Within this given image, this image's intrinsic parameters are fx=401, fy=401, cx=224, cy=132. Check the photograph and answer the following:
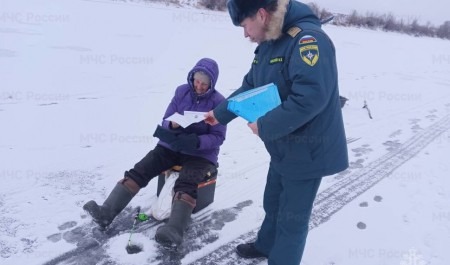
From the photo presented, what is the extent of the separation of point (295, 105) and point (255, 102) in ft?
1.08

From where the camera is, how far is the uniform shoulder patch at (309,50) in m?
1.84

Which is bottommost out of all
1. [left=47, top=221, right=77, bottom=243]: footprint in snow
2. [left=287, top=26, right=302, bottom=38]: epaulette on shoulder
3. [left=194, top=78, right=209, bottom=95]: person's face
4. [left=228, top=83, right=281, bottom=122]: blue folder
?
[left=47, top=221, right=77, bottom=243]: footprint in snow

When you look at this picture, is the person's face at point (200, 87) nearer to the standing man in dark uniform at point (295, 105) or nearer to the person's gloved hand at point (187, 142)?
the person's gloved hand at point (187, 142)

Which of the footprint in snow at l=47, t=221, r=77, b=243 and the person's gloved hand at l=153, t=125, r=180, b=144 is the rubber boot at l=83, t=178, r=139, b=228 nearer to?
the footprint in snow at l=47, t=221, r=77, b=243

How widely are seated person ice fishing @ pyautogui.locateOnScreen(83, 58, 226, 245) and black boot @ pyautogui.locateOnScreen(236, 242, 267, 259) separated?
0.43m

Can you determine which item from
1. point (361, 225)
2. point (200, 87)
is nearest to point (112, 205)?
point (200, 87)

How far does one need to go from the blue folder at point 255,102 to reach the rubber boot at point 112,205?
3.61ft

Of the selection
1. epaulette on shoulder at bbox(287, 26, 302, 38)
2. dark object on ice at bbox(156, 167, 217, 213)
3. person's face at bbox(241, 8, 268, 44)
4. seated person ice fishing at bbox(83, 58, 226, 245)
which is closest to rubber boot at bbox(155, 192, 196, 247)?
seated person ice fishing at bbox(83, 58, 226, 245)

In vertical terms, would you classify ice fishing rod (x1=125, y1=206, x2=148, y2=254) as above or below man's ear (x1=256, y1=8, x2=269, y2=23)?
below

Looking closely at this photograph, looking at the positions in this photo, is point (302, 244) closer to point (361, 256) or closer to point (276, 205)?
point (276, 205)

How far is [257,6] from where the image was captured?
6.23ft

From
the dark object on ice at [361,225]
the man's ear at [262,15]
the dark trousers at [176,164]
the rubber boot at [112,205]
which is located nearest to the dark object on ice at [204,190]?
the dark trousers at [176,164]

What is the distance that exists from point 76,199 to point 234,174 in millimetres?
1552

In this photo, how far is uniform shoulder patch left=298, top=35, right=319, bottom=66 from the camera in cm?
184
